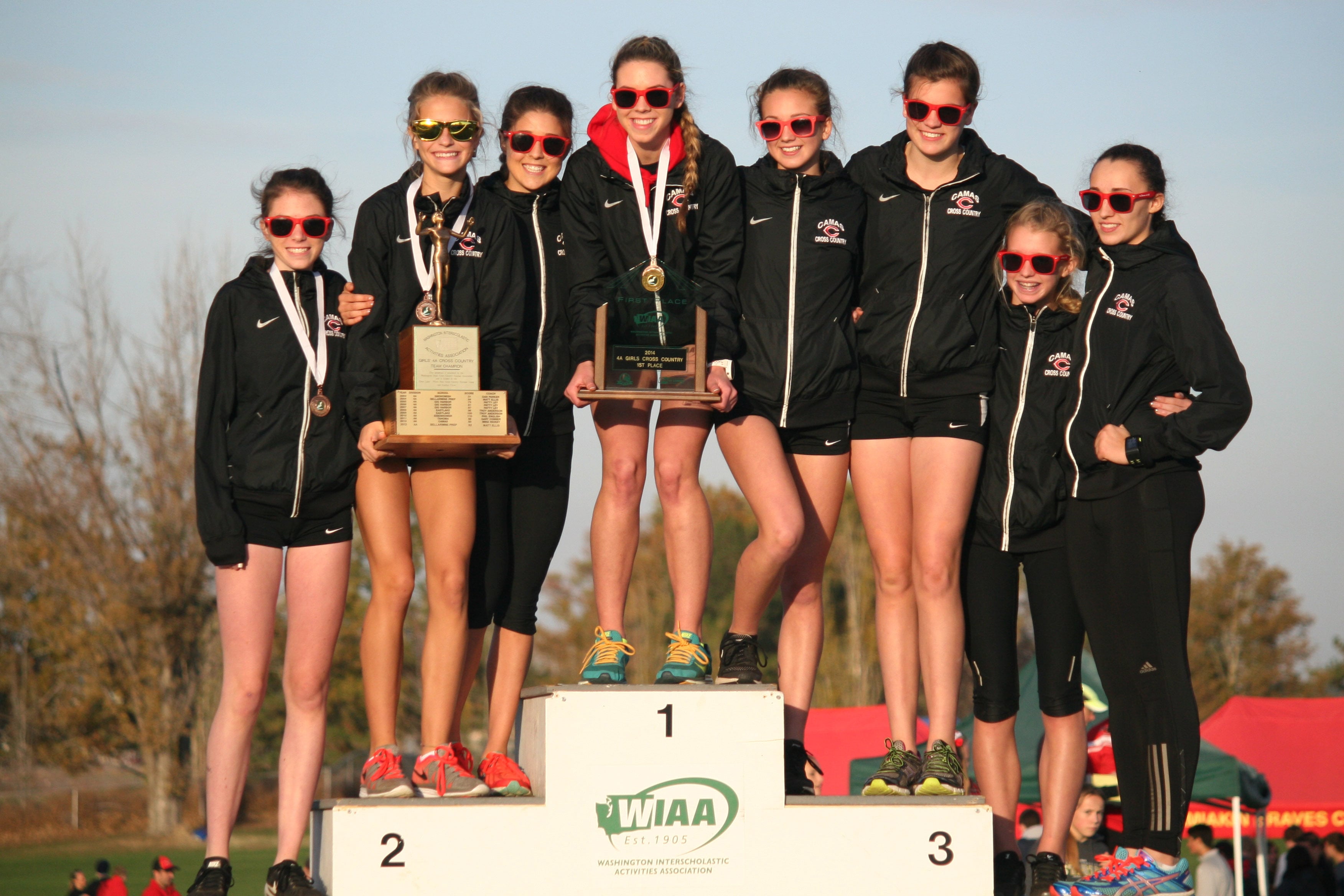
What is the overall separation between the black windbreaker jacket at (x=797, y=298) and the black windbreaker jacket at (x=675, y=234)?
10 centimetres

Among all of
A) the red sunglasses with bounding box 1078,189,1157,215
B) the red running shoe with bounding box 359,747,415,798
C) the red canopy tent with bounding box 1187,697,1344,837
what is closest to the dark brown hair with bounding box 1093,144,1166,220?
the red sunglasses with bounding box 1078,189,1157,215

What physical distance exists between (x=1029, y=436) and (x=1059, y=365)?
305mm

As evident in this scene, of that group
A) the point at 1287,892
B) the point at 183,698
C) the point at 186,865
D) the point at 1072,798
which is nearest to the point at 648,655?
the point at 183,698

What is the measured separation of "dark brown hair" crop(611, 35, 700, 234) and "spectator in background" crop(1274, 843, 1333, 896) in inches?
398

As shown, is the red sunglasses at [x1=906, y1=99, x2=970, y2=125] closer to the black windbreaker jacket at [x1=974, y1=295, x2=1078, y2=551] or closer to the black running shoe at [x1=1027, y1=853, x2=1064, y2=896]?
the black windbreaker jacket at [x1=974, y1=295, x2=1078, y2=551]

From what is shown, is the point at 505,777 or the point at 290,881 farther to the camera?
the point at 505,777

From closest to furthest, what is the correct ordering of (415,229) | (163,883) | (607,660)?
(607,660), (415,229), (163,883)

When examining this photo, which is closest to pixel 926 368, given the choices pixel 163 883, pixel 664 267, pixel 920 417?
pixel 920 417

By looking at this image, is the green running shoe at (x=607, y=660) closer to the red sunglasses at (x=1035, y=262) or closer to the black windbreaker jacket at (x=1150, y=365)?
the black windbreaker jacket at (x=1150, y=365)

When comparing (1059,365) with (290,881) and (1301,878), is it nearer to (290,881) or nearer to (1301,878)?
(290,881)

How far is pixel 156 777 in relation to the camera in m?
28.5

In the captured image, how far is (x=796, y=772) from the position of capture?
513 centimetres

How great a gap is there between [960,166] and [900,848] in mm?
2641

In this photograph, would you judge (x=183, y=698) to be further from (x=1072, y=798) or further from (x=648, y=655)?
(x=1072, y=798)
